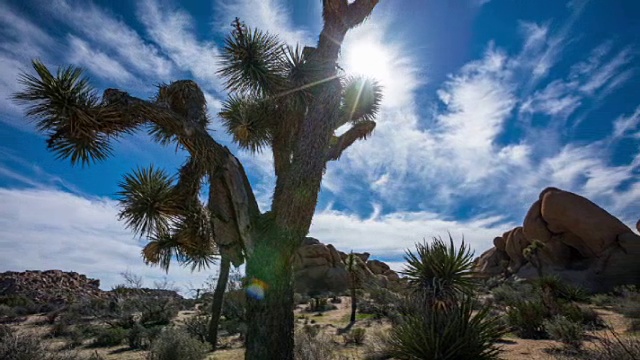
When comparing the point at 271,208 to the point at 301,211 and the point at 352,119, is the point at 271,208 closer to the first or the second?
the point at 301,211

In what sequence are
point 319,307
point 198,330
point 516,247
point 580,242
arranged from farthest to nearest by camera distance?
1. point 516,247
2. point 580,242
3. point 319,307
4. point 198,330

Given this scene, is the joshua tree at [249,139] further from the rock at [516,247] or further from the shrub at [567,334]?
the rock at [516,247]

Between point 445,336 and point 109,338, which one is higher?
point 445,336

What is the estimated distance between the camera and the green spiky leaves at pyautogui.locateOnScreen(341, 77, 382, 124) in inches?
431

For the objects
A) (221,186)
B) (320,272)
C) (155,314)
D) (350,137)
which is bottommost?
(155,314)

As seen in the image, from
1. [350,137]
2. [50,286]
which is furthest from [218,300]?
[50,286]

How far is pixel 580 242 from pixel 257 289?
1373 inches

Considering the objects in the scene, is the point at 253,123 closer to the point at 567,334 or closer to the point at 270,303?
the point at 270,303

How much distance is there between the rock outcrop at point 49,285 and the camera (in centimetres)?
3831

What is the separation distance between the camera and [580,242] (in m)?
30.5

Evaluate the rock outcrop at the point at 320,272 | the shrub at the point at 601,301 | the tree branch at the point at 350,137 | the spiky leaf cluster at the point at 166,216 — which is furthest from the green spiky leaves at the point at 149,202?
the rock outcrop at the point at 320,272

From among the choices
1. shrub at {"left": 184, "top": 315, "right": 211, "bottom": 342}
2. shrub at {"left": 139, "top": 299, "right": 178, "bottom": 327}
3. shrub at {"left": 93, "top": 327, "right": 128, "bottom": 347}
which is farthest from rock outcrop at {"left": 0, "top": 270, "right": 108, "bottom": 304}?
shrub at {"left": 184, "top": 315, "right": 211, "bottom": 342}

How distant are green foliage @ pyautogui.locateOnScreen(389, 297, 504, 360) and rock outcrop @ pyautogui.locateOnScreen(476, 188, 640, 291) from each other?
2138 cm

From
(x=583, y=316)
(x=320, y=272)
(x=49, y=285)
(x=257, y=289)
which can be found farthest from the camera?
(x=49, y=285)
